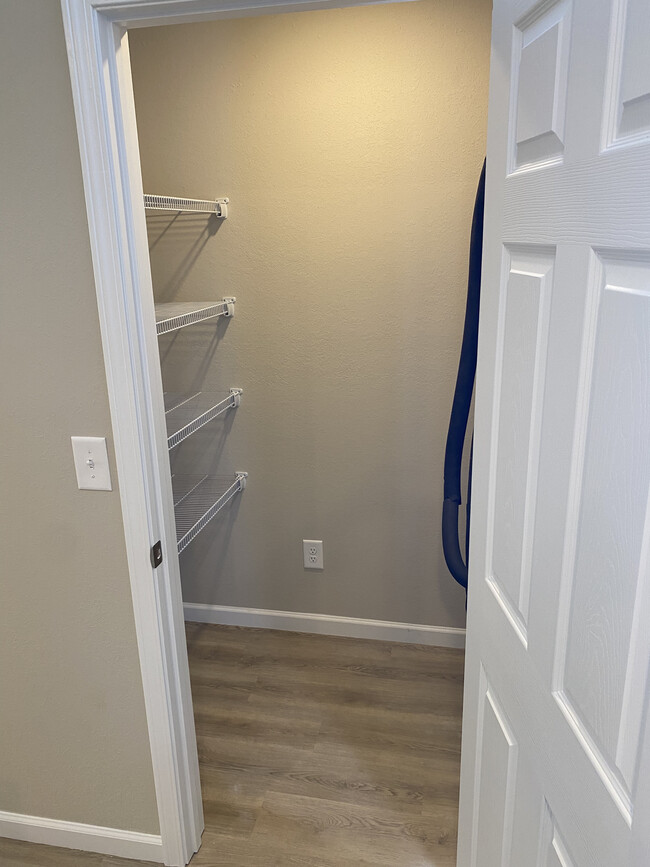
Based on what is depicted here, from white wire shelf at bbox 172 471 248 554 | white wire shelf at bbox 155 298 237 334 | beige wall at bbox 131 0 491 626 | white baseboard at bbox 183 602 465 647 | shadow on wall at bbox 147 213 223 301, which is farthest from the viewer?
white baseboard at bbox 183 602 465 647

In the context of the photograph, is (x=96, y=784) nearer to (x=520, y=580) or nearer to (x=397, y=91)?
(x=520, y=580)

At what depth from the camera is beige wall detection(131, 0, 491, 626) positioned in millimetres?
2115

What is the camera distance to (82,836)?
176cm

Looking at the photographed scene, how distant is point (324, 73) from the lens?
2145 millimetres

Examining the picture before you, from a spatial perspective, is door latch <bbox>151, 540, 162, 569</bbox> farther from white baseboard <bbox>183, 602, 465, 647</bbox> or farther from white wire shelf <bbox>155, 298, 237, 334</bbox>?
white baseboard <bbox>183, 602, 465, 647</bbox>

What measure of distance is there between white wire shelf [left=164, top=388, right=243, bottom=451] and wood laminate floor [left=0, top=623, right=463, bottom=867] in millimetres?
929

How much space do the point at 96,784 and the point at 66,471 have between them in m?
0.85

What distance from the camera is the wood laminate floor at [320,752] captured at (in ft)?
5.82

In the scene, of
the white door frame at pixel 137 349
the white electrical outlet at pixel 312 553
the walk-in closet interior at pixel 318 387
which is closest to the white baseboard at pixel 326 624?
the walk-in closet interior at pixel 318 387

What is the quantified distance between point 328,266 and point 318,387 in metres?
0.43

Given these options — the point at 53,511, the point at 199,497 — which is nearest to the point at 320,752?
the point at 199,497

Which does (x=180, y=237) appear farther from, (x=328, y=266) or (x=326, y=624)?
(x=326, y=624)

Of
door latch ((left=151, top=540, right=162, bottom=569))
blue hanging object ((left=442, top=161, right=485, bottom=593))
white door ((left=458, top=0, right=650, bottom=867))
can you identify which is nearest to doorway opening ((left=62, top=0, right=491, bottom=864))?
blue hanging object ((left=442, top=161, right=485, bottom=593))

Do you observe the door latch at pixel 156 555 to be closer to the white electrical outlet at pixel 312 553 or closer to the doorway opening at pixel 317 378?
the doorway opening at pixel 317 378
